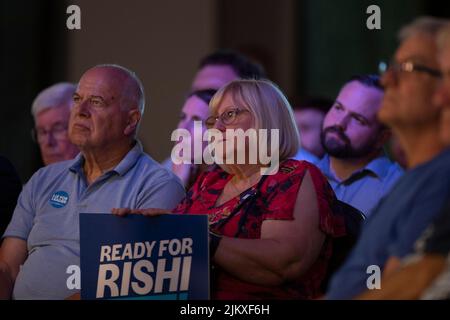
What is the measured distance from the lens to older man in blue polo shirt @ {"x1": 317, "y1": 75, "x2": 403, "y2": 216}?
409 cm

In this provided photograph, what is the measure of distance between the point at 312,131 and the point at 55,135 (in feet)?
4.35

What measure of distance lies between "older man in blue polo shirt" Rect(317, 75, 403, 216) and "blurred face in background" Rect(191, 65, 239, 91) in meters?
0.81

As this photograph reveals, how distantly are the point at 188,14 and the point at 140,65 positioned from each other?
2.25 feet

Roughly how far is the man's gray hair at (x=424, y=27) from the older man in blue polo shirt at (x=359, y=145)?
1323 millimetres

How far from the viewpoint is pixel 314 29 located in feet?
23.4

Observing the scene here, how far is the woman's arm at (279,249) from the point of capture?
324 cm

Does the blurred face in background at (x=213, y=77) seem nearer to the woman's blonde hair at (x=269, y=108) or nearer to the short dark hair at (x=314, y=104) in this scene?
the short dark hair at (x=314, y=104)

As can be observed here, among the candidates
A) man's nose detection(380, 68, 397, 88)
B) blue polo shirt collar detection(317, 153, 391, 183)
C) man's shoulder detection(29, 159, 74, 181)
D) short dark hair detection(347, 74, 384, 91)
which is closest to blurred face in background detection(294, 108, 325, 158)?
blue polo shirt collar detection(317, 153, 391, 183)

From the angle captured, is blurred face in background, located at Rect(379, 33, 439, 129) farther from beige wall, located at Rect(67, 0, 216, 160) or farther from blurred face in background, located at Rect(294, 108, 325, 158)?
blurred face in background, located at Rect(294, 108, 325, 158)

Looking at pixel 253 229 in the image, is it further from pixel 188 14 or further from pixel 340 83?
pixel 340 83

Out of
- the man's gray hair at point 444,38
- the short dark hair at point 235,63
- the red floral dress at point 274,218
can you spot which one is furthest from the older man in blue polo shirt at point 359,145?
the man's gray hair at point 444,38

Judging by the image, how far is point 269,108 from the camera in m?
3.53
